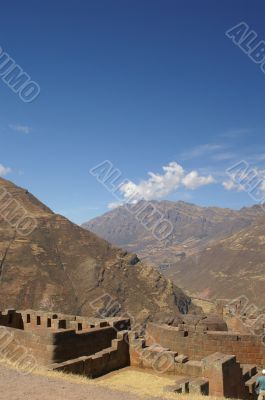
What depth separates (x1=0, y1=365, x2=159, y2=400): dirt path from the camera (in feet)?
32.7

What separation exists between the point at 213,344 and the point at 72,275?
4576 cm

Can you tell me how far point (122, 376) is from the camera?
52.3 feet

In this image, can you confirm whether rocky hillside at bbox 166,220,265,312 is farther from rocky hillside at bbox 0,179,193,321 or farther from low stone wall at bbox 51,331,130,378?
low stone wall at bbox 51,331,130,378

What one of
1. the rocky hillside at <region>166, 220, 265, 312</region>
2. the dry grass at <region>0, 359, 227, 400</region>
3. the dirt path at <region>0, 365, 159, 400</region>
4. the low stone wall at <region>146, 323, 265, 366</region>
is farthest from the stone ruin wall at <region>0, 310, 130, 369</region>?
the rocky hillside at <region>166, 220, 265, 312</region>

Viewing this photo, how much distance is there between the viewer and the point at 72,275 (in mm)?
60656

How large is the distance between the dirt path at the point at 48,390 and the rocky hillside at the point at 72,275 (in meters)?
38.2

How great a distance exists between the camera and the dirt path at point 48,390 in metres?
9.95

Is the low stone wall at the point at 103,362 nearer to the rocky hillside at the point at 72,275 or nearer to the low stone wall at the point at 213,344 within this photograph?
the low stone wall at the point at 213,344

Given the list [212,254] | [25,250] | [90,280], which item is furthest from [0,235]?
[212,254]

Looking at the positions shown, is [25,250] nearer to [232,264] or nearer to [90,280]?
[90,280]

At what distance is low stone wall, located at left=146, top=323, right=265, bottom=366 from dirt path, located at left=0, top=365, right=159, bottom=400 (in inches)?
258

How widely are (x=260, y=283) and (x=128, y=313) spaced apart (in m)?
41.4

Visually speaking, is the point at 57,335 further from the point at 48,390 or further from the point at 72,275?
the point at 72,275

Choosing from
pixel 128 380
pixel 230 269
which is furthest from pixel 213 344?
pixel 230 269
